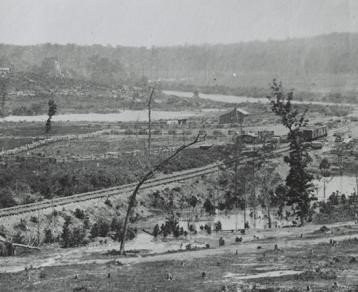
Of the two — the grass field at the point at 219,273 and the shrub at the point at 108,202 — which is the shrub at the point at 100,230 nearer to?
the shrub at the point at 108,202

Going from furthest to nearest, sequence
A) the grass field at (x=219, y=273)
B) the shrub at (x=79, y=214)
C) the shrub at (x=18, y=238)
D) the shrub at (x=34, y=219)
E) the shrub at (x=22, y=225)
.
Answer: the shrub at (x=79, y=214) → the shrub at (x=34, y=219) → the shrub at (x=22, y=225) → the shrub at (x=18, y=238) → the grass field at (x=219, y=273)

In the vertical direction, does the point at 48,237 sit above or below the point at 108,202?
below

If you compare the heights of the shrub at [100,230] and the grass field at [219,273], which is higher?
the grass field at [219,273]

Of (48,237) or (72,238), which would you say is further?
(48,237)

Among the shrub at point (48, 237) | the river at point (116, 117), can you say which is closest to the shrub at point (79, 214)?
the shrub at point (48, 237)

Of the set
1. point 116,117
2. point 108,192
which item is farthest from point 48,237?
point 116,117

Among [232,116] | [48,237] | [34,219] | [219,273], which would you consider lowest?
[48,237]

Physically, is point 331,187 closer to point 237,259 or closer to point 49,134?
point 237,259

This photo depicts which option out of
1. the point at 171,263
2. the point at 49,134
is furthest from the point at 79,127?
the point at 171,263

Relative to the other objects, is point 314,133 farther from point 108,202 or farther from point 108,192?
point 108,202
